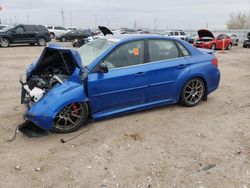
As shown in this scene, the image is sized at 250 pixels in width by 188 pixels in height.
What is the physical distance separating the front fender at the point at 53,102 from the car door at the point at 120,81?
0.82 feet

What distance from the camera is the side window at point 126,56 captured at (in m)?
4.86

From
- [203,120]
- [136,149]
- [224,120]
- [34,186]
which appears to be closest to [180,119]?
[203,120]

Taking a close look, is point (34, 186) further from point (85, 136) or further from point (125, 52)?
point (125, 52)

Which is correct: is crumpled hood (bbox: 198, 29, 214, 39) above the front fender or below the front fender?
above

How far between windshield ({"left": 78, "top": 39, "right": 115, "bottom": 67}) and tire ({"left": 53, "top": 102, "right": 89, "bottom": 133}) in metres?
0.75

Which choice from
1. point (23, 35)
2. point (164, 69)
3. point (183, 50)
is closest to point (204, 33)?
point (23, 35)

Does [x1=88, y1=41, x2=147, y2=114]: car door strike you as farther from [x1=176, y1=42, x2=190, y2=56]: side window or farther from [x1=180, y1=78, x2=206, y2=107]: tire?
[x1=180, y1=78, x2=206, y2=107]: tire

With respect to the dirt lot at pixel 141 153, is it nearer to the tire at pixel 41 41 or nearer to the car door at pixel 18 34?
the car door at pixel 18 34

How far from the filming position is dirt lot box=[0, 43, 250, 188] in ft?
10.8

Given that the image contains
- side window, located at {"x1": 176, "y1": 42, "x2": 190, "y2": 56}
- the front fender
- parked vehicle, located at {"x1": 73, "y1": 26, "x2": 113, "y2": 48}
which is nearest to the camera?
the front fender

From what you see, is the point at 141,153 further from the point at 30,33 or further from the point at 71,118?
the point at 30,33


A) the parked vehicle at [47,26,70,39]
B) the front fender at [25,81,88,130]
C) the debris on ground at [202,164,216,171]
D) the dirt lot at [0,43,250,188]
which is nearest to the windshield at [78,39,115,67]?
the front fender at [25,81,88,130]

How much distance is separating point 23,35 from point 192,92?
1974cm

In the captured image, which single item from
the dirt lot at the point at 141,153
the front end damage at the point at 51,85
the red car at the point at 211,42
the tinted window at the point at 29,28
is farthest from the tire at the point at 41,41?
the front end damage at the point at 51,85
